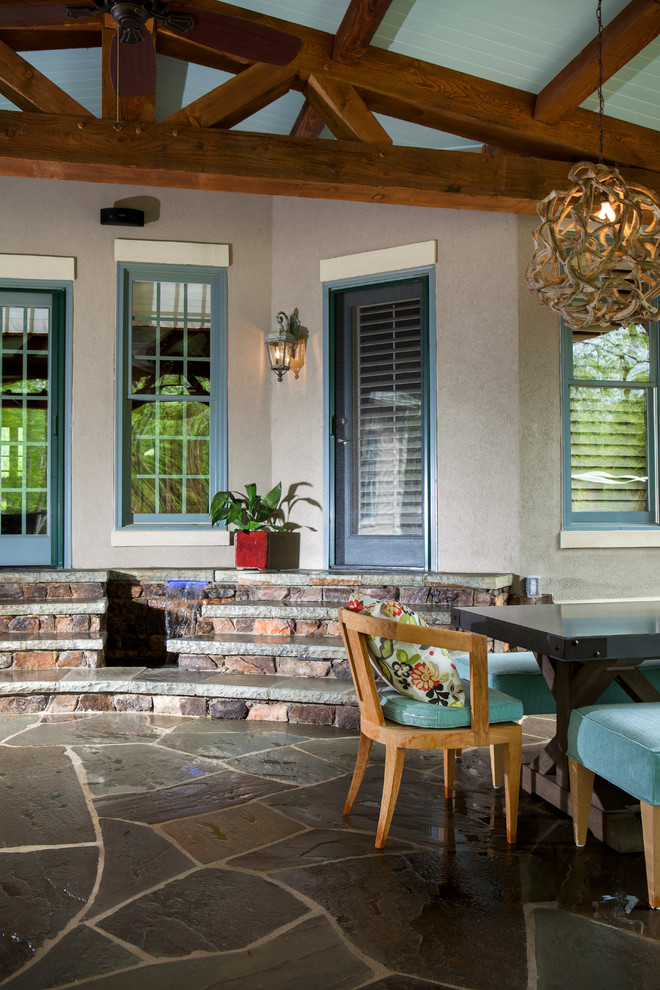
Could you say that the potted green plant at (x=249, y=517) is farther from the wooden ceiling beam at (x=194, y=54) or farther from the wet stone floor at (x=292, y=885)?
the wooden ceiling beam at (x=194, y=54)

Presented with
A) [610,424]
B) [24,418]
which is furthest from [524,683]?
[24,418]

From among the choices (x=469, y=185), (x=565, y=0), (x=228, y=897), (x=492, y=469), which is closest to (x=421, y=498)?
(x=492, y=469)

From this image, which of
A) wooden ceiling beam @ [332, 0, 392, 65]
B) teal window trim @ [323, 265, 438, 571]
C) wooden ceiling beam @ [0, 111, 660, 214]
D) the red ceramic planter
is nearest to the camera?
wooden ceiling beam @ [332, 0, 392, 65]

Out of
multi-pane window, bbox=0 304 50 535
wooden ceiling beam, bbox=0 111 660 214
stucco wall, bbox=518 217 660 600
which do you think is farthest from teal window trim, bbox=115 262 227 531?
stucco wall, bbox=518 217 660 600

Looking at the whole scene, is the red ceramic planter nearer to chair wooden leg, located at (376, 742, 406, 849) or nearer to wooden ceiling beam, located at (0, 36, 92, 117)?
wooden ceiling beam, located at (0, 36, 92, 117)

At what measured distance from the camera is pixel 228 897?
2.36 metres

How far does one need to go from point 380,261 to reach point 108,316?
2201mm

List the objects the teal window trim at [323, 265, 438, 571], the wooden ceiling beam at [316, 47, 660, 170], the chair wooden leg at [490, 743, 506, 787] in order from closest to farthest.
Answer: the chair wooden leg at [490, 743, 506, 787] < the wooden ceiling beam at [316, 47, 660, 170] < the teal window trim at [323, 265, 438, 571]

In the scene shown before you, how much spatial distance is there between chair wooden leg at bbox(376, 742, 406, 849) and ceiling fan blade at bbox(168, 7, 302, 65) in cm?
302

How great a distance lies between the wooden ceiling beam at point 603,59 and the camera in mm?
4215

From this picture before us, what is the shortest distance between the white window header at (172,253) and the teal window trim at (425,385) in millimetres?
913

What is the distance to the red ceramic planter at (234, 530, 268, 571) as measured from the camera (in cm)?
597

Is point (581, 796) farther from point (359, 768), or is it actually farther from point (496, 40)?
point (496, 40)

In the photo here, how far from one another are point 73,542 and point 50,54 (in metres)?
3.56
